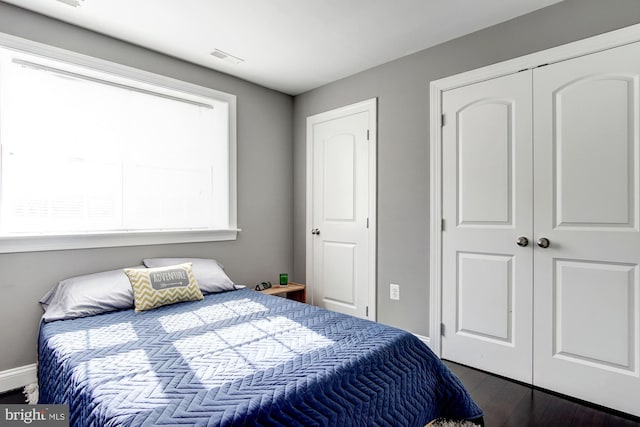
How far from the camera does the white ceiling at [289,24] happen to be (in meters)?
2.21

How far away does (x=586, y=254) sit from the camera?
208 cm

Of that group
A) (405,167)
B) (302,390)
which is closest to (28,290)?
(302,390)

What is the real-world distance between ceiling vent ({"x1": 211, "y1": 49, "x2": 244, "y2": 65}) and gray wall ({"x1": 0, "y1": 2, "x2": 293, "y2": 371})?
0.93 ft

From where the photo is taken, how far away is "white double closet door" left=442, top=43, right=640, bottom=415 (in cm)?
197

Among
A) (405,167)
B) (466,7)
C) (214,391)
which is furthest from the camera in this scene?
(405,167)

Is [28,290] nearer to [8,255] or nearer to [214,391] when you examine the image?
[8,255]

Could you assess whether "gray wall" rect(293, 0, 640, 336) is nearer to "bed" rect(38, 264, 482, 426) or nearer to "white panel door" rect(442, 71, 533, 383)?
"white panel door" rect(442, 71, 533, 383)

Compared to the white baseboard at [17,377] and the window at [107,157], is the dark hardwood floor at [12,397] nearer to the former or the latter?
the white baseboard at [17,377]

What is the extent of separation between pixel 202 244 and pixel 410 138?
6.72 ft

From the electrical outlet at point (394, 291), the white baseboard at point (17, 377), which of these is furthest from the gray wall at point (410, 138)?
the white baseboard at point (17, 377)

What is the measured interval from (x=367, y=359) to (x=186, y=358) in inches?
31.4

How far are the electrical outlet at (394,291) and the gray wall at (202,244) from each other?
4.25 feet

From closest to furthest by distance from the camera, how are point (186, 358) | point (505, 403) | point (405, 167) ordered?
point (186, 358), point (505, 403), point (405, 167)

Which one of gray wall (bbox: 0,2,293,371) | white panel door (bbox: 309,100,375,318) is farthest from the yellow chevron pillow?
white panel door (bbox: 309,100,375,318)
